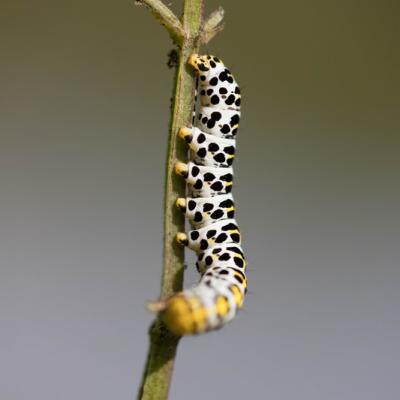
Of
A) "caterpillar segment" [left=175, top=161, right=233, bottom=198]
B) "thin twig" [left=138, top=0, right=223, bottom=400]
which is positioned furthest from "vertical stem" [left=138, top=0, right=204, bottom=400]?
"caterpillar segment" [left=175, top=161, right=233, bottom=198]

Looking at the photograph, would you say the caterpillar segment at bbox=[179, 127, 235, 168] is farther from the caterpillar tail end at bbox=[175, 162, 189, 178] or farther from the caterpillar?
the caterpillar tail end at bbox=[175, 162, 189, 178]

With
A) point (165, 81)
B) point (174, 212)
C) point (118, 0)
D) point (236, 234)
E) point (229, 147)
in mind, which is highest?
point (118, 0)

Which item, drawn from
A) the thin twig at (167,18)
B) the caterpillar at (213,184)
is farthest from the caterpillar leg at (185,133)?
the thin twig at (167,18)

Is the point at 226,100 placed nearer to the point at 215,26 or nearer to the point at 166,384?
the point at 215,26

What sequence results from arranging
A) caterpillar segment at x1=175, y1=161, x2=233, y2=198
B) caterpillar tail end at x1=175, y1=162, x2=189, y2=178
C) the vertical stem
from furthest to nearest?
caterpillar segment at x1=175, y1=161, x2=233, y2=198
caterpillar tail end at x1=175, y1=162, x2=189, y2=178
the vertical stem

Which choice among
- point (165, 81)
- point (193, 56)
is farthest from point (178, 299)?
point (165, 81)

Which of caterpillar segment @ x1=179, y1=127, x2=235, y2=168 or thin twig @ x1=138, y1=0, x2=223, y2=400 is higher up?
caterpillar segment @ x1=179, y1=127, x2=235, y2=168

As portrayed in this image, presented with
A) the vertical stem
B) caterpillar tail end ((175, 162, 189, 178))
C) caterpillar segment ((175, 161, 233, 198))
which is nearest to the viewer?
the vertical stem
